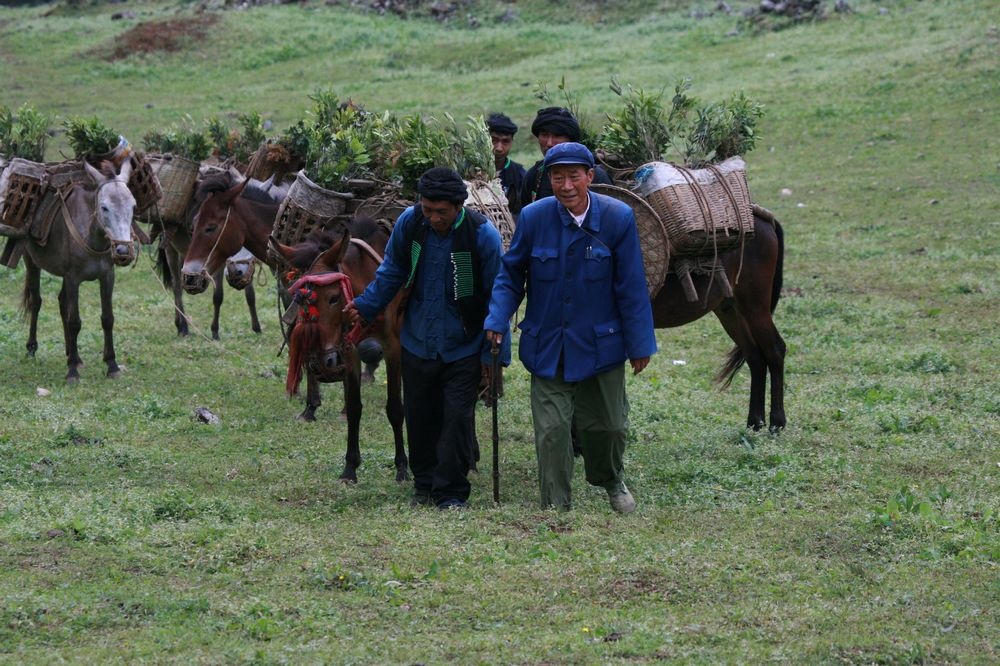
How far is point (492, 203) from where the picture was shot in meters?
8.27

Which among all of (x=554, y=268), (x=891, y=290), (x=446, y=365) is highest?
(x=554, y=268)

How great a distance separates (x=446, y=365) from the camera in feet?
23.6

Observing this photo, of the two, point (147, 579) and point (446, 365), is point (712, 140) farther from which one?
point (147, 579)

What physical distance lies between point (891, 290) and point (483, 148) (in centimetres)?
696

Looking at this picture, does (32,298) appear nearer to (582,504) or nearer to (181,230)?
(181,230)

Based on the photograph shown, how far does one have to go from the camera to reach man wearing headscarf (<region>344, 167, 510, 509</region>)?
709 centimetres

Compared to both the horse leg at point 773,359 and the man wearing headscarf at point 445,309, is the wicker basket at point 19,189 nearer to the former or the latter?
the man wearing headscarf at point 445,309

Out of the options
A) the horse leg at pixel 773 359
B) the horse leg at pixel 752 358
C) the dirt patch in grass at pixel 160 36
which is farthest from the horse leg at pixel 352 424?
the dirt patch in grass at pixel 160 36

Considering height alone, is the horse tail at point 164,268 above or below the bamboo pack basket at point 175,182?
below

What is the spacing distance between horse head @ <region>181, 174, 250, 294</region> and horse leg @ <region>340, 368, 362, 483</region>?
6.36 ft

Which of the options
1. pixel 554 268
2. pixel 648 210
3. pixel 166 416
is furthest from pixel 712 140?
pixel 166 416

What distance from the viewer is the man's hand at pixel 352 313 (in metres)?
7.17

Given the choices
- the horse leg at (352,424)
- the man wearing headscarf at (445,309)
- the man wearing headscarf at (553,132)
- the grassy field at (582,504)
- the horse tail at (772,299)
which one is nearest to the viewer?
the grassy field at (582,504)

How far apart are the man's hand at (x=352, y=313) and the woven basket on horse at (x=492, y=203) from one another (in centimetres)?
124
